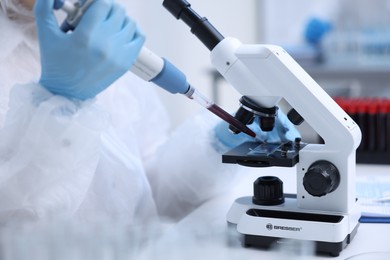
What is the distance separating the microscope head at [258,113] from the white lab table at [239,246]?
16 cm

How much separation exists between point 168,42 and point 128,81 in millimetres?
1629

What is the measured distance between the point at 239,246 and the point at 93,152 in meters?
0.25

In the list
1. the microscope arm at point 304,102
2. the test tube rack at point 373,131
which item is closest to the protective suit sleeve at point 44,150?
the microscope arm at point 304,102

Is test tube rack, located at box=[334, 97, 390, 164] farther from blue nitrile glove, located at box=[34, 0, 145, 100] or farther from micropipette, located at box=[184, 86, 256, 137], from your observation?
blue nitrile glove, located at box=[34, 0, 145, 100]

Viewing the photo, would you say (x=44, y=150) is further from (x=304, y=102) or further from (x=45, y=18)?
(x=304, y=102)

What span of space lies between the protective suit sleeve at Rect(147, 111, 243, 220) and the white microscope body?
10.1 inches

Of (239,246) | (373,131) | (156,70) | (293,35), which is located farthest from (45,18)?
(293,35)

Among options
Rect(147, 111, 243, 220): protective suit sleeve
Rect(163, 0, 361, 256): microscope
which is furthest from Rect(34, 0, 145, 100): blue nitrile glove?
Rect(147, 111, 243, 220): protective suit sleeve

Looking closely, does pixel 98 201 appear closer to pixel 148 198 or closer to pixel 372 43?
pixel 148 198

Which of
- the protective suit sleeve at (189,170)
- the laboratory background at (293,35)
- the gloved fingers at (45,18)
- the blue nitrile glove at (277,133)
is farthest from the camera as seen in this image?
the laboratory background at (293,35)

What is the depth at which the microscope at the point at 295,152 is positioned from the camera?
778 mm

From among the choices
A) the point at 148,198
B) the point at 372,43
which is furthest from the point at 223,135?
the point at 372,43

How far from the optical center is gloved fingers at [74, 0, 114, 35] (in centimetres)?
70

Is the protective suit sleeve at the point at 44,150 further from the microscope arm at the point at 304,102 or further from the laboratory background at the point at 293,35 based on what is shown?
the laboratory background at the point at 293,35
